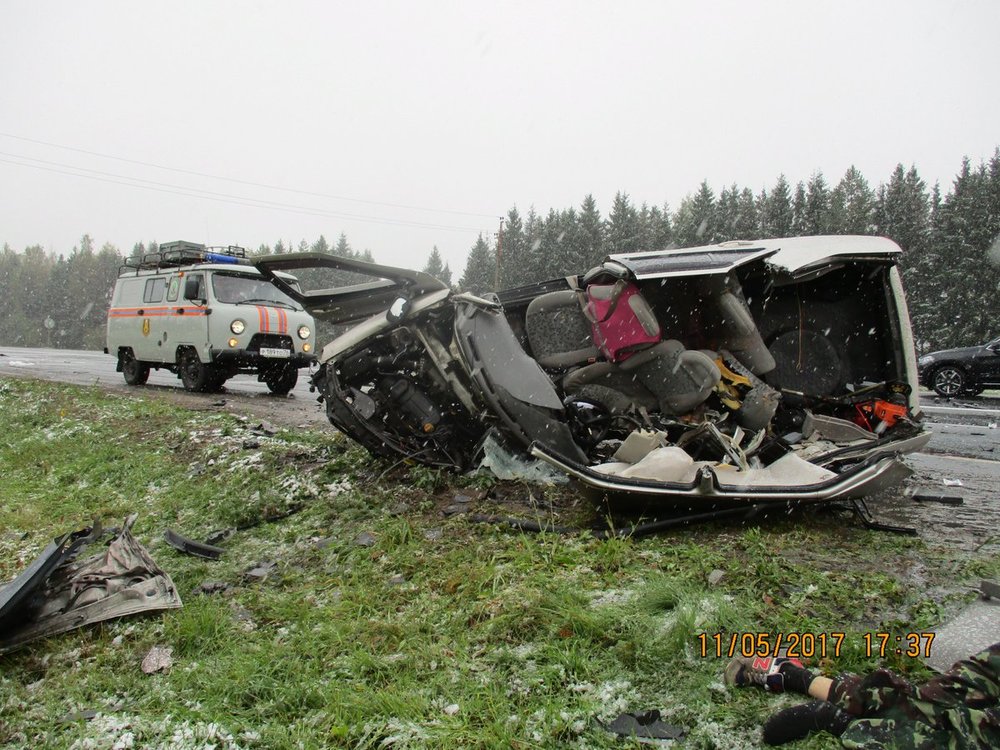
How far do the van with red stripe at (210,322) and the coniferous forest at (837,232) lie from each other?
836 inches

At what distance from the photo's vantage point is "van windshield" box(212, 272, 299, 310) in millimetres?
10484

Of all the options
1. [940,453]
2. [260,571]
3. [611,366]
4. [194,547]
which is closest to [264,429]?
[194,547]

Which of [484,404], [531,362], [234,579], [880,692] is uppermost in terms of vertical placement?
[531,362]

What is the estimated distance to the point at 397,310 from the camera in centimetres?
406

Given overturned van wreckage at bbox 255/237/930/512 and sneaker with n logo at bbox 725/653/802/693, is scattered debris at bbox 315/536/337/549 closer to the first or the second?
overturned van wreckage at bbox 255/237/930/512

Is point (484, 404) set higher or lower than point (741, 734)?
higher

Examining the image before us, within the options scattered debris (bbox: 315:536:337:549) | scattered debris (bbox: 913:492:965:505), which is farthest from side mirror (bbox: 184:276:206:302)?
scattered debris (bbox: 913:492:965:505)

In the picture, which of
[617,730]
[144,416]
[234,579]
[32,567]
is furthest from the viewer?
[144,416]

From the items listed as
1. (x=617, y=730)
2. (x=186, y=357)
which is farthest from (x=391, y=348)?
(x=186, y=357)

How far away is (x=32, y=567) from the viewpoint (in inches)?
114

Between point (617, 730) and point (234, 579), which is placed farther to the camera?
point (234, 579)

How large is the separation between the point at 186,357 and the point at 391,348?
805 centimetres

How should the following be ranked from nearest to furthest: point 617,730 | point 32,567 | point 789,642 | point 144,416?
point 617,730 < point 789,642 < point 32,567 < point 144,416

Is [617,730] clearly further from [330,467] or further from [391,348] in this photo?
[330,467]
